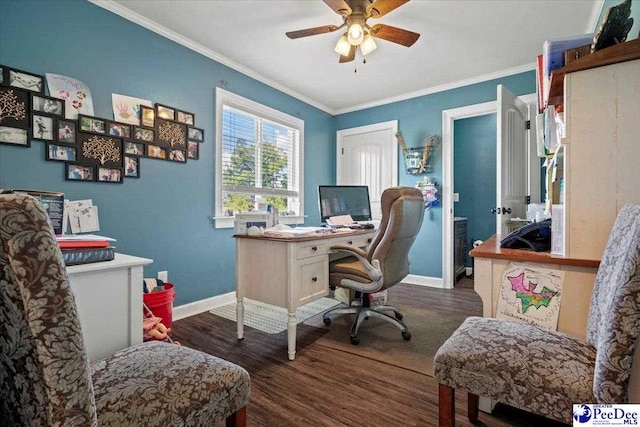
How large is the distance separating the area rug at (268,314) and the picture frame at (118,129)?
1.76m

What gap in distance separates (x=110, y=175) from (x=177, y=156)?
0.59 meters

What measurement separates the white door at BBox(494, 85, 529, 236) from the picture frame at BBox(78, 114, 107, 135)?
293cm

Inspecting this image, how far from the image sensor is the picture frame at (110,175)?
2281 millimetres

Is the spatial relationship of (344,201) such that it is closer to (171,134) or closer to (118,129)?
(171,134)

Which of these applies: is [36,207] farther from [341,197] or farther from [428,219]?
[428,219]

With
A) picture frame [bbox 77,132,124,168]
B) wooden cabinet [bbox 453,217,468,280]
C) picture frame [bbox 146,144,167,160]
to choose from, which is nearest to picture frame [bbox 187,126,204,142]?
picture frame [bbox 146,144,167,160]

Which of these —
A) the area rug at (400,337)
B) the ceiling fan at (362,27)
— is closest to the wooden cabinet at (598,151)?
the area rug at (400,337)

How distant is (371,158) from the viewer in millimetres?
4582

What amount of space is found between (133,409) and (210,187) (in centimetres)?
255

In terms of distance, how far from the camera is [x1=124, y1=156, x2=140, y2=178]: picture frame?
7.99ft

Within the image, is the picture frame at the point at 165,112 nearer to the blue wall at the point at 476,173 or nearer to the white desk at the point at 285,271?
the white desk at the point at 285,271

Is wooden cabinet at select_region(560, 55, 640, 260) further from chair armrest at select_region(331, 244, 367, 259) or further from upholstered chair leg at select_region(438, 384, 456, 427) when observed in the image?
chair armrest at select_region(331, 244, 367, 259)

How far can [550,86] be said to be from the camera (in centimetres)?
139

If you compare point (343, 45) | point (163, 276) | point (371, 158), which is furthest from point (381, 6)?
point (163, 276)
